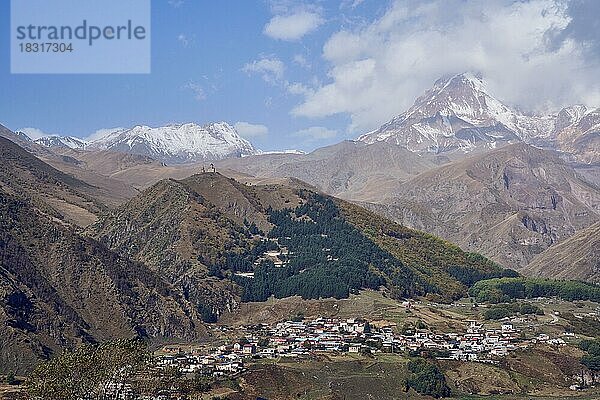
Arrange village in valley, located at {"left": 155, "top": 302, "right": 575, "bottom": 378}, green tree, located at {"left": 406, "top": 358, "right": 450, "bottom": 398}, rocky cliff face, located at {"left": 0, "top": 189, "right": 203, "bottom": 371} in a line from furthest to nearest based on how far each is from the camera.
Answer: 1. rocky cliff face, located at {"left": 0, "top": 189, "right": 203, "bottom": 371}
2. village in valley, located at {"left": 155, "top": 302, "right": 575, "bottom": 378}
3. green tree, located at {"left": 406, "top": 358, "right": 450, "bottom": 398}

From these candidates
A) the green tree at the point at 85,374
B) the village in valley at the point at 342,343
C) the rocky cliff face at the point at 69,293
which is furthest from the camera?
the rocky cliff face at the point at 69,293

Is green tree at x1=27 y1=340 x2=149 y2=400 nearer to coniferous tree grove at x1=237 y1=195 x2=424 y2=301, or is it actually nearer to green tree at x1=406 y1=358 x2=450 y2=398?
green tree at x1=406 y1=358 x2=450 y2=398

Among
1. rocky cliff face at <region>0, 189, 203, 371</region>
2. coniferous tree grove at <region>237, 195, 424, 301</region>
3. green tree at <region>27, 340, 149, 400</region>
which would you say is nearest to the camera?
green tree at <region>27, 340, 149, 400</region>

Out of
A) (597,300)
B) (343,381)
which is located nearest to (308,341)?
(343,381)

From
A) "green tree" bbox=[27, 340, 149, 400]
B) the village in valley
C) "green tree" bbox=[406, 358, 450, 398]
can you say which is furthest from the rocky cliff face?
"green tree" bbox=[27, 340, 149, 400]

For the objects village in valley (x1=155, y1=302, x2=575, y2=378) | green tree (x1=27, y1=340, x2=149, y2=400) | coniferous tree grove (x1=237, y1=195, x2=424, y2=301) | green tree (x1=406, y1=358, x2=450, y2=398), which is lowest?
green tree (x1=406, y1=358, x2=450, y2=398)

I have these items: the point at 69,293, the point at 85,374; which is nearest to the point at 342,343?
the point at 69,293

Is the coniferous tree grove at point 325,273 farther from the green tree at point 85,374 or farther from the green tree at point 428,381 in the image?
the green tree at point 85,374

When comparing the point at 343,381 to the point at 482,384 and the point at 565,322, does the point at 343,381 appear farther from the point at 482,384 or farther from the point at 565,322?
the point at 565,322

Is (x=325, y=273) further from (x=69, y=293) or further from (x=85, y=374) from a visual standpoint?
Result: (x=85, y=374)

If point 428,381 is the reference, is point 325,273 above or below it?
above

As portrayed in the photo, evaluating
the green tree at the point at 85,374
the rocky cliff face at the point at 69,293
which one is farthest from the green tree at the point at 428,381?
the green tree at the point at 85,374
